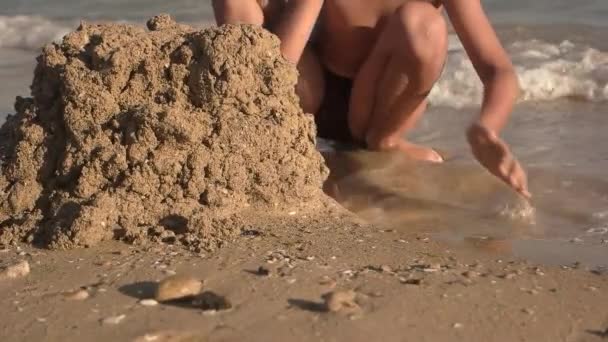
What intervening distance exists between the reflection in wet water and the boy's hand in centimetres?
17

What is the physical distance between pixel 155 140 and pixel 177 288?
1.90 ft

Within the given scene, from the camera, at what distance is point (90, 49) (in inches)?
103

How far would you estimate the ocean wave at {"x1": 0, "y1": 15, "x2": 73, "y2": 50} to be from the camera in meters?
7.35

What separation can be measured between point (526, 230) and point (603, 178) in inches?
25.3

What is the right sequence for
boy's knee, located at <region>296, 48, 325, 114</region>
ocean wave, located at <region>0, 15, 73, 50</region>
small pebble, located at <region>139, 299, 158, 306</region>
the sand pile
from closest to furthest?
small pebble, located at <region>139, 299, 158, 306</region>
the sand pile
boy's knee, located at <region>296, 48, 325, 114</region>
ocean wave, located at <region>0, 15, 73, 50</region>

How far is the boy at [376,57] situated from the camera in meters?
2.97

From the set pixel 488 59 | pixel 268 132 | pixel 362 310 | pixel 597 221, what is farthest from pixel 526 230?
pixel 362 310

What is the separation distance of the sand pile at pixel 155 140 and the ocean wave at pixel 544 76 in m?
2.39

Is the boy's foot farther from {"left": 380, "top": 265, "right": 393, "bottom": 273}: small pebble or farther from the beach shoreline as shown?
{"left": 380, "top": 265, "right": 393, "bottom": 273}: small pebble

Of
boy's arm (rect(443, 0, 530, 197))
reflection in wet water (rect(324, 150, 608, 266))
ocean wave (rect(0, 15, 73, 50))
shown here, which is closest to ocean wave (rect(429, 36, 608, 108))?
reflection in wet water (rect(324, 150, 608, 266))

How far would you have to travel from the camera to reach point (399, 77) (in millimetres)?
3344

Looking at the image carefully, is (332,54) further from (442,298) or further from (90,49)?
(442,298)

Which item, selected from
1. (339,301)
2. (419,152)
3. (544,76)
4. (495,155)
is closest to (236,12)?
(419,152)

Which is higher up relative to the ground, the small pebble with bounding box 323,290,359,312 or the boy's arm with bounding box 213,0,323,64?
the boy's arm with bounding box 213,0,323,64
